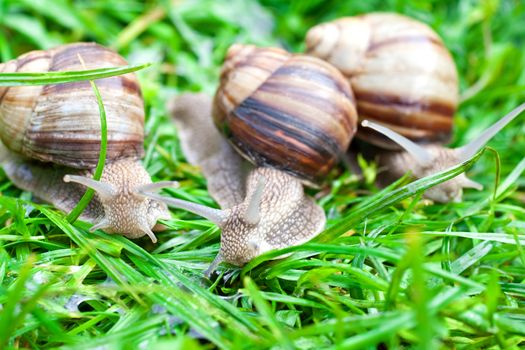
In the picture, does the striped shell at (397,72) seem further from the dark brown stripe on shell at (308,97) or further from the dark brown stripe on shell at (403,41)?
the dark brown stripe on shell at (308,97)

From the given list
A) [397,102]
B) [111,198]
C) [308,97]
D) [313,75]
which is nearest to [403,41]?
[397,102]

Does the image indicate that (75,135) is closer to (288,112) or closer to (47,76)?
(47,76)

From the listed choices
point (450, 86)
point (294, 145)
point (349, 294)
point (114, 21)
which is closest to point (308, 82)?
point (294, 145)

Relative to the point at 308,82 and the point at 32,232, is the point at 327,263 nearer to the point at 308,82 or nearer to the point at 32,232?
the point at 308,82

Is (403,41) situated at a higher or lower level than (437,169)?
higher

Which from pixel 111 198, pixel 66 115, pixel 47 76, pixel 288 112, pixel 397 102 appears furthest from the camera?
pixel 397 102

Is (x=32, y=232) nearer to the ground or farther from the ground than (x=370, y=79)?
nearer to the ground

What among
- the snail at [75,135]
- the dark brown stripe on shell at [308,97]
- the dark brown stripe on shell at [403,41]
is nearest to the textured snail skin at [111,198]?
the snail at [75,135]

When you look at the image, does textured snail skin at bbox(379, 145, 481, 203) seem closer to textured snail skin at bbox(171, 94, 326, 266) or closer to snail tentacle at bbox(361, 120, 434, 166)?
snail tentacle at bbox(361, 120, 434, 166)
